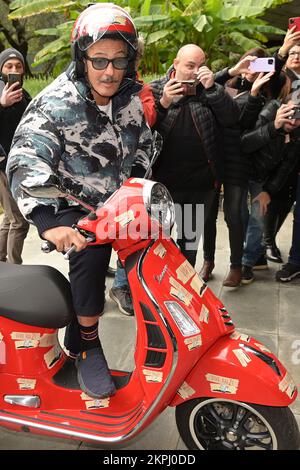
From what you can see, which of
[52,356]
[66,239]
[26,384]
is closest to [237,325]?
[52,356]

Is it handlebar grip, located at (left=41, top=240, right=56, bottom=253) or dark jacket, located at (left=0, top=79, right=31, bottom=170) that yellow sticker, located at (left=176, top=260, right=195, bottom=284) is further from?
dark jacket, located at (left=0, top=79, right=31, bottom=170)

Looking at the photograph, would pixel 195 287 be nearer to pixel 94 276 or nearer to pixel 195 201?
pixel 94 276

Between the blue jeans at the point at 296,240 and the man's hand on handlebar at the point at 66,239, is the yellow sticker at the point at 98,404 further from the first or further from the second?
the blue jeans at the point at 296,240

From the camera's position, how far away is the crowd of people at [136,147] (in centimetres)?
187

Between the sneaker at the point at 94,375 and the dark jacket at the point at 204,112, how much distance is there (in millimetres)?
1536

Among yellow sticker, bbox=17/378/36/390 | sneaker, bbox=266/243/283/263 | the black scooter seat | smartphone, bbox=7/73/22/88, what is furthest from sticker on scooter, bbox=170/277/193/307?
sneaker, bbox=266/243/283/263

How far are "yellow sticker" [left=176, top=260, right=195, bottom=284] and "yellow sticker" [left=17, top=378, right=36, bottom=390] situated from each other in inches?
31.2

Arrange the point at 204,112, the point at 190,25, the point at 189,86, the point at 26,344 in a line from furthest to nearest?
the point at 190,25 → the point at 204,112 → the point at 189,86 → the point at 26,344

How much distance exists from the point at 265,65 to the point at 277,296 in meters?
1.69

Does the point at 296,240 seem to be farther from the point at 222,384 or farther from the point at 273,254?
the point at 222,384

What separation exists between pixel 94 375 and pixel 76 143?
100 centimetres

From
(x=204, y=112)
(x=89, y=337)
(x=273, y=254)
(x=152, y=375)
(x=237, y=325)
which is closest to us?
(x=152, y=375)

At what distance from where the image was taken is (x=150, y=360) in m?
1.94

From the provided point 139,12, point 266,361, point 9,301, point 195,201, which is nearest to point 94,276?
point 9,301
